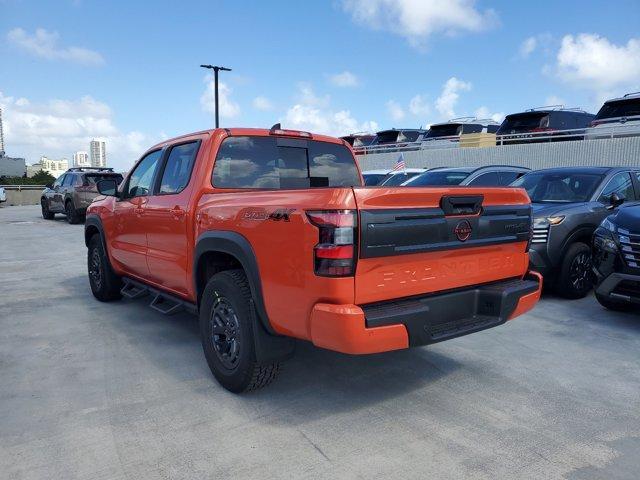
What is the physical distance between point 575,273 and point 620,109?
1038cm

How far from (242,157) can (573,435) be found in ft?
10.0

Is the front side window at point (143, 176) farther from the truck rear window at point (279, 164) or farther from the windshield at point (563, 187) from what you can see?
the windshield at point (563, 187)

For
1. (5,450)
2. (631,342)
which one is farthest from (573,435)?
(5,450)

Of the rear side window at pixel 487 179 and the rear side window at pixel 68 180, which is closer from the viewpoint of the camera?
the rear side window at pixel 487 179

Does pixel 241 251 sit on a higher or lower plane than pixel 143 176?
lower

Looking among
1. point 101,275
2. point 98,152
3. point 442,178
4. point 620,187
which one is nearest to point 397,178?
point 442,178

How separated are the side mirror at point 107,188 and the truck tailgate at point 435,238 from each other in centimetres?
375

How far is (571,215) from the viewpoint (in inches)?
244

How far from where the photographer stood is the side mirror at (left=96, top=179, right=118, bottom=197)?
5637mm

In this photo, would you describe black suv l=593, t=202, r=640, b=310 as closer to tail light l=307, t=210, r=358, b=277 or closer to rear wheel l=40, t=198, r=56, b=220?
tail light l=307, t=210, r=358, b=277

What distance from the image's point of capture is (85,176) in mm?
16734

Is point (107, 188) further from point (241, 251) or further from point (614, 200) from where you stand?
point (614, 200)

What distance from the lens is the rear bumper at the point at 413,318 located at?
9.11ft

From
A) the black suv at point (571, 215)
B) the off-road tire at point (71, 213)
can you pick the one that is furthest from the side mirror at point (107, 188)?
the off-road tire at point (71, 213)
